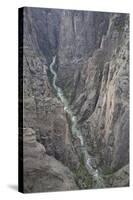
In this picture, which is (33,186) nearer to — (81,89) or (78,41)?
(81,89)

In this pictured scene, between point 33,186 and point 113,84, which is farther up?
point 113,84

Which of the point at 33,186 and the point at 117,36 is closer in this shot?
the point at 33,186

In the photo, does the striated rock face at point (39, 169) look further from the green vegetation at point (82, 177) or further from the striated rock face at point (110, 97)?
the striated rock face at point (110, 97)

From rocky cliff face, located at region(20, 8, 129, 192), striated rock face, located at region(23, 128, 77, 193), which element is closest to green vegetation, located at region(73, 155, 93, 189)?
rocky cliff face, located at region(20, 8, 129, 192)

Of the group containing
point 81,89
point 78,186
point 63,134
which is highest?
point 81,89

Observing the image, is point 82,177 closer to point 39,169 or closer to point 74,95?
point 39,169

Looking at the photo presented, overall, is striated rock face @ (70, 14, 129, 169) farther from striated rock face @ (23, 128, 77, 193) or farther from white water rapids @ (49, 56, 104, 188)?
striated rock face @ (23, 128, 77, 193)

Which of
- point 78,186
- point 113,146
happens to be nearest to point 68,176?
point 78,186
